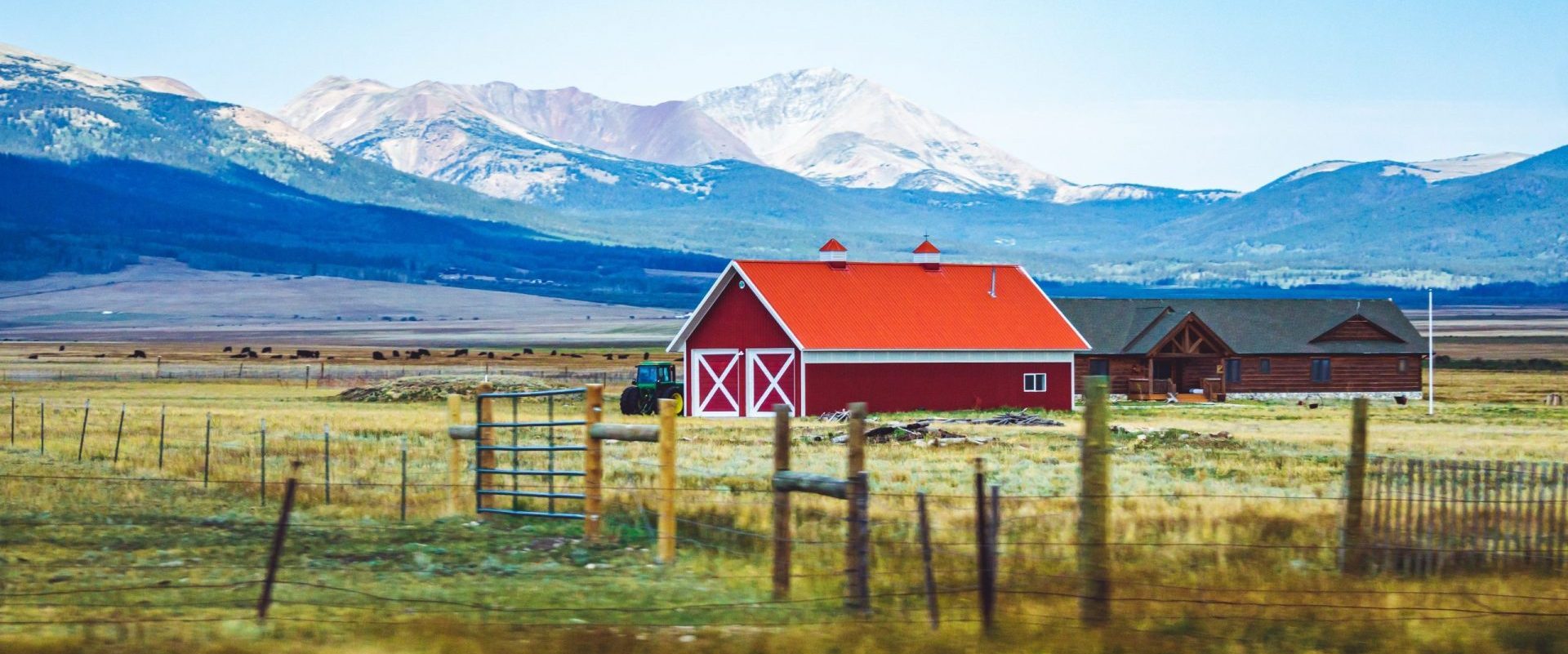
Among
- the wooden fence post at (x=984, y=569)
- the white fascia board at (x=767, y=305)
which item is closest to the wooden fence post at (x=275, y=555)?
the wooden fence post at (x=984, y=569)

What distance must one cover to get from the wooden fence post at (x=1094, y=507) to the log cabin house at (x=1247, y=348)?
175ft

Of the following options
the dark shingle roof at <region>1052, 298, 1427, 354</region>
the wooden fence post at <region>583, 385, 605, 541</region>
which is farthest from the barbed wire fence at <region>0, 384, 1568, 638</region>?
the dark shingle roof at <region>1052, 298, 1427, 354</region>

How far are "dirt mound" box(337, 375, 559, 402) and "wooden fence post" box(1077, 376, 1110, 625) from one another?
47.9 m

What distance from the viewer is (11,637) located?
1213 cm

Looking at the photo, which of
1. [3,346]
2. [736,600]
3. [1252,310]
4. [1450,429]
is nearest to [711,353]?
[1450,429]

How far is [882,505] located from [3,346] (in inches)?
5758

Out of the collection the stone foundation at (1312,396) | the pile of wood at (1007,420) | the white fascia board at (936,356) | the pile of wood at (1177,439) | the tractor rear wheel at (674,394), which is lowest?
the stone foundation at (1312,396)

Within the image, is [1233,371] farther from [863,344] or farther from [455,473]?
[455,473]

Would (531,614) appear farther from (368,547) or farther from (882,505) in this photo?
(882,505)

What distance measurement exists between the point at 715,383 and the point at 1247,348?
2710 centimetres

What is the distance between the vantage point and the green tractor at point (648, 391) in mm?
51000

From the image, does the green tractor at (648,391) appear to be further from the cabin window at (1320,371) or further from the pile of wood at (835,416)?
the cabin window at (1320,371)

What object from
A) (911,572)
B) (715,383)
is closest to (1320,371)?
(715,383)

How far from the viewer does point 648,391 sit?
168 feet
